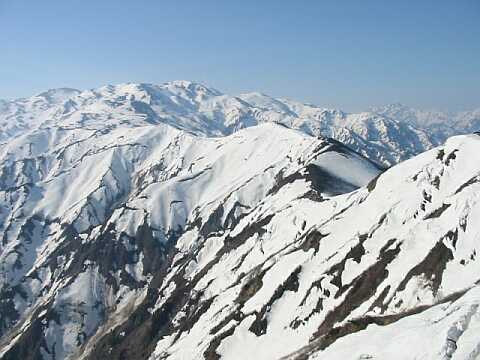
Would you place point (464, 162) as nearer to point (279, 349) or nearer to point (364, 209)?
point (364, 209)

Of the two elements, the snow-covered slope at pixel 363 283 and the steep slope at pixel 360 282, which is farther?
the steep slope at pixel 360 282

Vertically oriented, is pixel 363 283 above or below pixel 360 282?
above

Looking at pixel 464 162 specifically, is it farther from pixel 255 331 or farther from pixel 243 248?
pixel 243 248

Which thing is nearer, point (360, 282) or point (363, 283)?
point (363, 283)

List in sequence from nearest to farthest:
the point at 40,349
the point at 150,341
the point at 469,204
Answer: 1. the point at 469,204
2. the point at 150,341
3. the point at 40,349

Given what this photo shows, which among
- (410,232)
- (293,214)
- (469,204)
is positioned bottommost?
(293,214)

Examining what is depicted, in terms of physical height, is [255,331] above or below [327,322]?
below

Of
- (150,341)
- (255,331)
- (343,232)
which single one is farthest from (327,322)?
(150,341)

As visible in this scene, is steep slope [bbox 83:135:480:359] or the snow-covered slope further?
steep slope [bbox 83:135:480:359]

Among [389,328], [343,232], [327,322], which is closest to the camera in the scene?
[389,328]

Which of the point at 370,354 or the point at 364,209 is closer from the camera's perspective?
the point at 370,354
